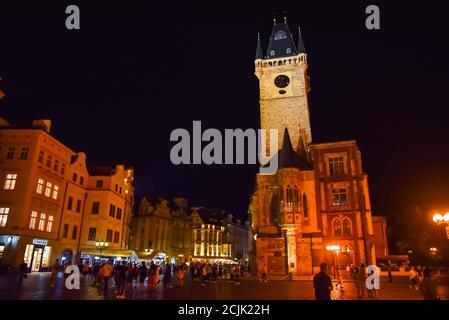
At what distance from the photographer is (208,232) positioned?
96.3m

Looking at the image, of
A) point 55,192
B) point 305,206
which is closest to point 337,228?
point 305,206

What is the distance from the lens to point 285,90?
57125 millimetres

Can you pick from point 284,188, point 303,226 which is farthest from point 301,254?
point 284,188

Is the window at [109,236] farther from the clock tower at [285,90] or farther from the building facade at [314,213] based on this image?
the clock tower at [285,90]

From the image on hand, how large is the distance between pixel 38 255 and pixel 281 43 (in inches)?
2092

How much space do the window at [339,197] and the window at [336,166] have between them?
2.17 meters

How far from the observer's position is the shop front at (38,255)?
32281 millimetres

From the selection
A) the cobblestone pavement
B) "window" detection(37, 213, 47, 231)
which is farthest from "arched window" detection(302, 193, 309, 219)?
"window" detection(37, 213, 47, 231)

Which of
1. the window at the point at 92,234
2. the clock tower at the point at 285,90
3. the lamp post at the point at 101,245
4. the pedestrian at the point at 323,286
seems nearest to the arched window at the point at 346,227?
the clock tower at the point at 285,90

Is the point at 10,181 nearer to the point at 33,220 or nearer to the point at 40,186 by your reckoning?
the point at 40,186

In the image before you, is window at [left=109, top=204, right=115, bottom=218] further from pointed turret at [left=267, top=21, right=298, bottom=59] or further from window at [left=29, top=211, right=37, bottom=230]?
pointed turret at [left=267, top=21, right=298, bottom=59]

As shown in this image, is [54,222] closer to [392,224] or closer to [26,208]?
[26,208]

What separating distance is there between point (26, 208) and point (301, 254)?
97.7 ft
